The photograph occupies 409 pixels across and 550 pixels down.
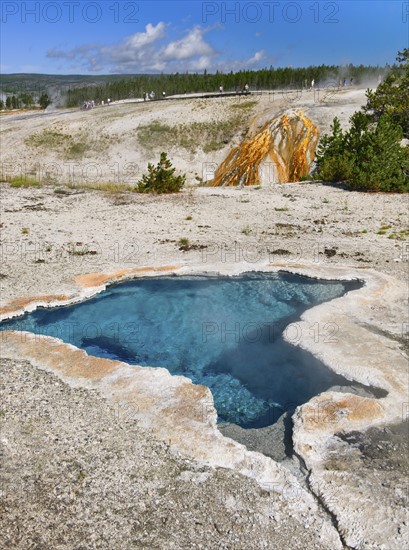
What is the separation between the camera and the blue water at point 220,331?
24.5 feet

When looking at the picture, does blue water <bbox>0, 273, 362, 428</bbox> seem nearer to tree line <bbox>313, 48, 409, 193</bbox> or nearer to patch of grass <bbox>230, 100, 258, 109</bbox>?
tree line <bbox>313, 48, 409, 193</bbox>

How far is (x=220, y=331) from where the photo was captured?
9352 millimetres

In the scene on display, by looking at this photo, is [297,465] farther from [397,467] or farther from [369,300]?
[369,300]

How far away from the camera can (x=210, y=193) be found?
19.8 m

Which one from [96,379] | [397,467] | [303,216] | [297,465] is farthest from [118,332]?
[303,216]

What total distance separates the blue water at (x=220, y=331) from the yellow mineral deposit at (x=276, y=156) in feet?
54.0

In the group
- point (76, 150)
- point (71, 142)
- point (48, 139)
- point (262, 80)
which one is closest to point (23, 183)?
point (76, 150)

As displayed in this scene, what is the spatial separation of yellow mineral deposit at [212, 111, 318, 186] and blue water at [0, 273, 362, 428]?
16.5 m

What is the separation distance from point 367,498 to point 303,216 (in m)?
12.1

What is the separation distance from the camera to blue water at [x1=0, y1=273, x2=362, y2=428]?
745cm

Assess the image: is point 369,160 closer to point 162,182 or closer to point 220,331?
point 162,182

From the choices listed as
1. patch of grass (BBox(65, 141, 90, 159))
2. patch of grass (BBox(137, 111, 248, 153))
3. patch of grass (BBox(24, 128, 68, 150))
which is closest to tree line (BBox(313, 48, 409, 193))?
patch of grass (BBox(137, 111, 248, 153))

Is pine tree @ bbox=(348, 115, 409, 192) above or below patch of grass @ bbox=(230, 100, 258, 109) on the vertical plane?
below

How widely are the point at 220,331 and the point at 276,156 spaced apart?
20130mm
